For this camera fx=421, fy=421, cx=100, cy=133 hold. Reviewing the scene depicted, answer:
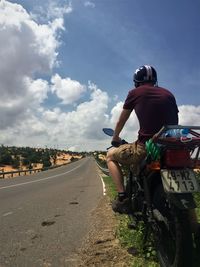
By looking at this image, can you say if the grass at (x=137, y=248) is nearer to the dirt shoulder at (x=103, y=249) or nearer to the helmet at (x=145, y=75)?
the dirt shoulder at (x=103, y=249)

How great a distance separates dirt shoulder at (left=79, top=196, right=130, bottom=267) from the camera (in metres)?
5.62

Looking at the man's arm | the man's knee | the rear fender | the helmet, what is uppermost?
the helmet

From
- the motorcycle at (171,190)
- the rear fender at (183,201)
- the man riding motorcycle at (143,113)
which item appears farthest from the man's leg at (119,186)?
the rear fender at (183,201)

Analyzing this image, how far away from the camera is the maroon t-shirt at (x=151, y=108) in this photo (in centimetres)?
508

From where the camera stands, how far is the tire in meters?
4.07

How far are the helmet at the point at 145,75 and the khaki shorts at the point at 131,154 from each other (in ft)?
2.73

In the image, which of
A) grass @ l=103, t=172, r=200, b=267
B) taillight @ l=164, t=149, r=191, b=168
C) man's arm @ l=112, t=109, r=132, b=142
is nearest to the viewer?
taillight @ l=164, t=149, r=191, b=168

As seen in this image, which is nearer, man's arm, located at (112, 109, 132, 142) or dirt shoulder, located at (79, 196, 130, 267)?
man's arm, located at (112, 109, 132, 142)

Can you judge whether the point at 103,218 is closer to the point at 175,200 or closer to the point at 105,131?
the point at 105,131

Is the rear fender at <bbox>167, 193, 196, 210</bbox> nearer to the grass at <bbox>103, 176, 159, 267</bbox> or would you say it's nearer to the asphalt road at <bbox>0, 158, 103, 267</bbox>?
the grass at <bbox>103, 176, 159, 267</bbox>

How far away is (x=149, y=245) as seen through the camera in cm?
556

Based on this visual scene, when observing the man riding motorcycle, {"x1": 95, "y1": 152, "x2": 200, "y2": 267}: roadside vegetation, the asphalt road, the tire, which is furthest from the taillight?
the asphalt road

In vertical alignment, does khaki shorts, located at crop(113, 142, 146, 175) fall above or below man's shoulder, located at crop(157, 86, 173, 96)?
below

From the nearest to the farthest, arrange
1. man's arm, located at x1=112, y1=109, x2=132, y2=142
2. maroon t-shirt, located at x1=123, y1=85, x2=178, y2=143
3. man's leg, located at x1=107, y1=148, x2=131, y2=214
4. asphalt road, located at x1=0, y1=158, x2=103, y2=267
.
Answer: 1. maroon t-shirt, located at x1=123, y1=85, x2=178, y2=143
2. man's arm, located at x1=112, y1=109, x2=132, y2=142
3. man's leg, located at x1=107, y1=148, x2=131, y2=214
4. asphalt road, located at x1=0, y1=158, x2=103, y2=267
